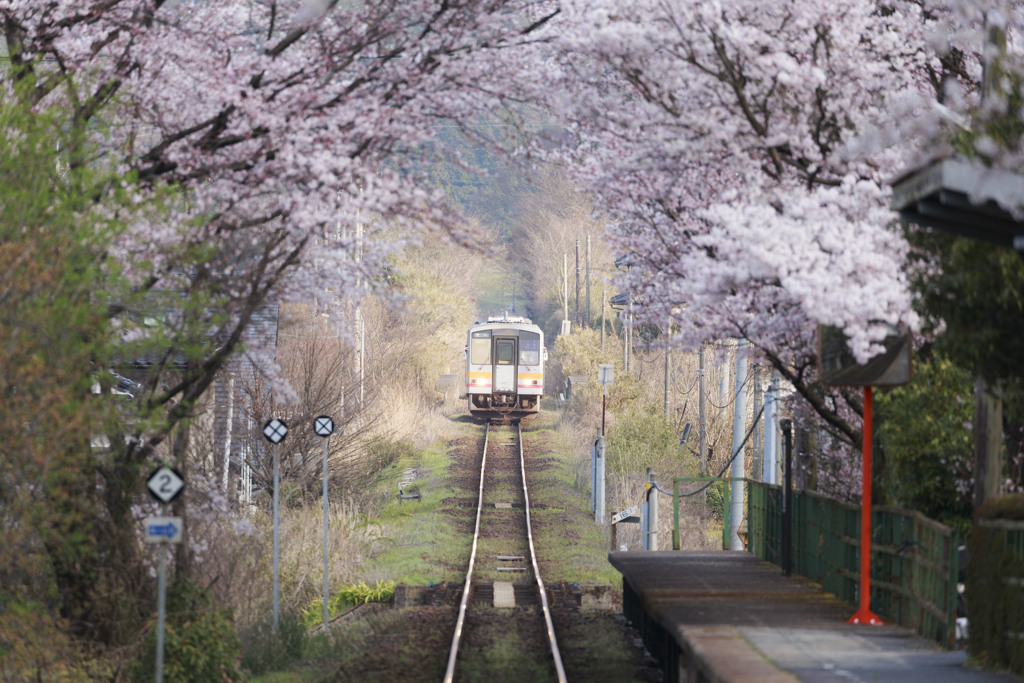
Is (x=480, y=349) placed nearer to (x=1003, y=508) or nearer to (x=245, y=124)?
(x=245, y=124)

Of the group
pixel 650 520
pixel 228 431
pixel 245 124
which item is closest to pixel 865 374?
pixel 245 124

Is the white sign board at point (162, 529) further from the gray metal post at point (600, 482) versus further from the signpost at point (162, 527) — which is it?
the gray metal post at point (600, 482)

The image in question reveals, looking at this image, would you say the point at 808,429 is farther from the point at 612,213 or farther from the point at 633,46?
the point at 633,46

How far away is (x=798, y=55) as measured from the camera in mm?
12203

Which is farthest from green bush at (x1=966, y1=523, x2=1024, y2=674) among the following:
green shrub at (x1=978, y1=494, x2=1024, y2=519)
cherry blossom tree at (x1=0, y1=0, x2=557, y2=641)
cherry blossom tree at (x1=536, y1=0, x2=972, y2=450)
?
cherry blossom tree at (x1=0, y1=0, x2=557, y2=641)

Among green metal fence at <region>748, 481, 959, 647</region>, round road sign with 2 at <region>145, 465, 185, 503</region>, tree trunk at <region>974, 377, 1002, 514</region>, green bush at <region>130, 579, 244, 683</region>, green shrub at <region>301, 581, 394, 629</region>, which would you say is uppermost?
tree trunk at <region>974, 377, 1002, 514</region>

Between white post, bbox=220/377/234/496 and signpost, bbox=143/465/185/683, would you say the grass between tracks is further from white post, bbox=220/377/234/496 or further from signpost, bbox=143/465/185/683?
signpost, bbox=143/465/185/683

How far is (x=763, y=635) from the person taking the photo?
9.92m

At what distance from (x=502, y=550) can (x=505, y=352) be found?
2105 cm

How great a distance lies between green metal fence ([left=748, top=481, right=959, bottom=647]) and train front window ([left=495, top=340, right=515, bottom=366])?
28.5 m

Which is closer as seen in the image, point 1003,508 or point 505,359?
point 1003,508

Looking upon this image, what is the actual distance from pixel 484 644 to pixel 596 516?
36.2 feet

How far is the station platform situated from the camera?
8.52m

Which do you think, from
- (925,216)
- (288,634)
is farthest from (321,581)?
(925,216)
